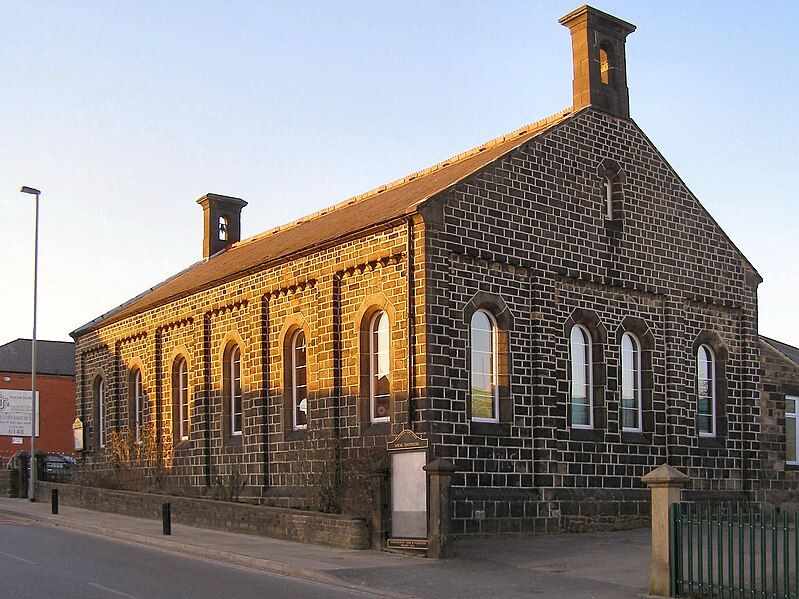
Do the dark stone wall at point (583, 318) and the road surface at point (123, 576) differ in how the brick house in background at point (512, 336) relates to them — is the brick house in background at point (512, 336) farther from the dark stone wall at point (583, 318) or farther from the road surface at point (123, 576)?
the road surface at point (123, 576)

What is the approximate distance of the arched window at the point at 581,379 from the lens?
86.4ft

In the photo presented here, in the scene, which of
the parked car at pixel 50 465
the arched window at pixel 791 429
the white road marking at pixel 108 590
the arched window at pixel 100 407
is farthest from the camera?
the parked car at pixel 50 465

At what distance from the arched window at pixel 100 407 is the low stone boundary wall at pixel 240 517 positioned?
555 centimetres

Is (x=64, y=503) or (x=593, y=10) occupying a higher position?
(x=593, y=10)

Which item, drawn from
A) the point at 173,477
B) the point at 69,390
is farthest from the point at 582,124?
the point at 69,390

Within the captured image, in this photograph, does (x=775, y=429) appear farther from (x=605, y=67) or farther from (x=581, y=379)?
(x=605, y=67)

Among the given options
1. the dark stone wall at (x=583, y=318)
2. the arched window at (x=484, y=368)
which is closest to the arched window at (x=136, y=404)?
the arched window at (x=484, y=368)

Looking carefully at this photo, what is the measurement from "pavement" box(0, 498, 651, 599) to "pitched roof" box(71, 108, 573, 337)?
290 inches

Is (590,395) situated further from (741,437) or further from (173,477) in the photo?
(173,477)

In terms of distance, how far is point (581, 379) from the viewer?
2656 centimetres

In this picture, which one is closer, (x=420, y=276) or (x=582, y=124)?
(x=420, y=276)

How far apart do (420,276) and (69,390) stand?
49.0 m

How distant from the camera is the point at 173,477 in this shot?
33.4 meters

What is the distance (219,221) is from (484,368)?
69.1 feet
